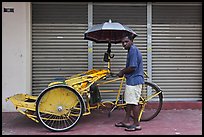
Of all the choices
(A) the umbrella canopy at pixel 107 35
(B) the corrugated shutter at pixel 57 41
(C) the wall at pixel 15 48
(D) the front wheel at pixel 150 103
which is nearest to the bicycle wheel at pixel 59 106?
(A) the umbrella canopy at pixel 107 35

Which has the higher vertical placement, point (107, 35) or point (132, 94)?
point (107, 35)

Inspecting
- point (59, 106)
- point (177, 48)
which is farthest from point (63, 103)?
point (177, 48)

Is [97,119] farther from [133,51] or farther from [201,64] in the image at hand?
[201,64]

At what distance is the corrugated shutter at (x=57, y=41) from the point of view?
8.29 metres

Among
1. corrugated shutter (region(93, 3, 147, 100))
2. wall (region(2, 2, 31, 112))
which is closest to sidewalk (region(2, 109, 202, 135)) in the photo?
wall (region(2, 2, 31, 112))

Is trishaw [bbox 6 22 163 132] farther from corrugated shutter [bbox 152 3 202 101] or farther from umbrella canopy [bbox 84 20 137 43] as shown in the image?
corrugated shutter [bbox 152 3 202 101]

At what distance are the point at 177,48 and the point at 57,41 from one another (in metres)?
3.01

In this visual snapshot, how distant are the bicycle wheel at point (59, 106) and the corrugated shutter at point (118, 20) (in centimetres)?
220

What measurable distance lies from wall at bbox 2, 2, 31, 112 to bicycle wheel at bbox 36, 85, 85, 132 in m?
1.96

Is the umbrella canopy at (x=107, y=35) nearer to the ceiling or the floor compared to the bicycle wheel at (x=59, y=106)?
nearer to the ceiling

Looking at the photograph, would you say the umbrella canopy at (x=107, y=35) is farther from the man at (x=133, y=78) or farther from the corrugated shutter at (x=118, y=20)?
the corrugated shutter at (x=118, y=20)

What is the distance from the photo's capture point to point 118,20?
8406 millimetres

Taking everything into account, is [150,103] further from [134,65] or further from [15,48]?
[15,48]

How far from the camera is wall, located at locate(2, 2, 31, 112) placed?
7.92m
